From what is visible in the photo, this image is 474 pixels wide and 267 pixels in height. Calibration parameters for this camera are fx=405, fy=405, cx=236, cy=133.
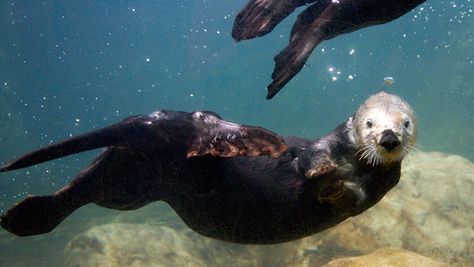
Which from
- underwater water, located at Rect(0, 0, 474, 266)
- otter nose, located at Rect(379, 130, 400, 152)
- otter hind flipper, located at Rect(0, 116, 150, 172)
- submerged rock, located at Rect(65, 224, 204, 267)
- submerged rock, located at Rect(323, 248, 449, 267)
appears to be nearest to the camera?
otter nose, located at Rect(379, 130, 400, 152)

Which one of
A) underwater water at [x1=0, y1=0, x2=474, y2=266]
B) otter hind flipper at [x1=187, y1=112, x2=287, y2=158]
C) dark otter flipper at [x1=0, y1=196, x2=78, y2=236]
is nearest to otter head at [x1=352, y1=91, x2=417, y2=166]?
otter hind flipper at [x1=187, y1=112, x2=287, y2=158]

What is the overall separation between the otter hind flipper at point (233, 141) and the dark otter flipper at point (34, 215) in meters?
1.18

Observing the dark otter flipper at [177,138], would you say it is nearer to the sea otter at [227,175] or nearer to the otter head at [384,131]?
the sea otter at [227,175]

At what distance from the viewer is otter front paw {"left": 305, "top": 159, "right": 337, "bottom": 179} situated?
3.03 meters

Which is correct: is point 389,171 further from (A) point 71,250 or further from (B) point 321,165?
(A) point 71,250

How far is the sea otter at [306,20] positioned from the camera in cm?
329

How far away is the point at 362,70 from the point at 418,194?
182 feet

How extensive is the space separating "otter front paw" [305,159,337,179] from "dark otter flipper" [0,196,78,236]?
199 cm

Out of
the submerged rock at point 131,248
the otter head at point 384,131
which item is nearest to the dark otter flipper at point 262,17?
the otter head at point 384,131

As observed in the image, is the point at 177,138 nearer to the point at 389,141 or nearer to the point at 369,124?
the point at 369,124

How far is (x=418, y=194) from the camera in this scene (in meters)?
8.36

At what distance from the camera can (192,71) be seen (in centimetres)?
5828

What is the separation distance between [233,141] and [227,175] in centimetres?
35

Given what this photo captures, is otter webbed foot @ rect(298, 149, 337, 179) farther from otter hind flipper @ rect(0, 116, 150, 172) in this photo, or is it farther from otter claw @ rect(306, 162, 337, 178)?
otter hind flipper @ rect(0, 116, 150, 172)
